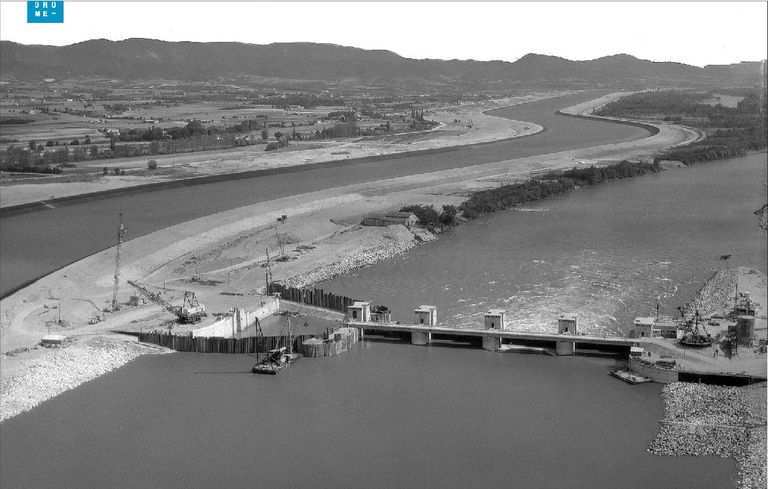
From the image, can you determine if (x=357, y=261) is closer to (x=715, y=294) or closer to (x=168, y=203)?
(x=715, y=294)

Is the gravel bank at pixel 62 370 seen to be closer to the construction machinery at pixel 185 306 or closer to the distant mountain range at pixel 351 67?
the construction machinery at pixel 185 306

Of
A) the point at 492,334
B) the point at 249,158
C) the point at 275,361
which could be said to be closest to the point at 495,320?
the point at 492,334

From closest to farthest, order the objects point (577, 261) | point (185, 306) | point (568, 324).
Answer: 1. point (568, 324)
2. point (185, 306)
3. point (577, 261)

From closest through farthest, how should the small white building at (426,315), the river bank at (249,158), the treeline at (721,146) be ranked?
the small white building at (426,315) → the river bank at (249,158) → the treeline at (721,146)

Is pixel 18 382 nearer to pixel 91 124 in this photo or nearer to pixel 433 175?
pixel 433 175

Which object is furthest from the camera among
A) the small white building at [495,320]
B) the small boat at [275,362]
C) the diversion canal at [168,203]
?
the diversion canal at [168,203]

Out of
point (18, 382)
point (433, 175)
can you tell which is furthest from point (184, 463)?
point (433, 175)

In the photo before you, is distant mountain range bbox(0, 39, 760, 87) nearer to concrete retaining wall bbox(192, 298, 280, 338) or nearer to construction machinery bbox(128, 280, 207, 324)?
construction machinery bbox(128, 280, 207, 324)

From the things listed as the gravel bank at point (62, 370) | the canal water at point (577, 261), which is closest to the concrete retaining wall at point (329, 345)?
the canal water at point (577, 261)

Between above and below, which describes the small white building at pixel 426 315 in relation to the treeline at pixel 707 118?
below
